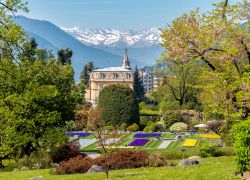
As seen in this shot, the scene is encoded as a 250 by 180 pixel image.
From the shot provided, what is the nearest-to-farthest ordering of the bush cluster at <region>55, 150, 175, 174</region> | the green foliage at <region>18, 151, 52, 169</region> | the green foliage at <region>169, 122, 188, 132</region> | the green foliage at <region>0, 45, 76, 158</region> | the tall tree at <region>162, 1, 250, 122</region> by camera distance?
the tall tree at <region>162, 1, 250, 122</region> → the bush cluster at <region>55, 150, 175, 174</region> → the green foliage at <region>18, 151, 52, 169</region> → the green foliage at <region>0, 45, 76, 158</region> → the green foliage at <region>169, 122, 188, 132</region>

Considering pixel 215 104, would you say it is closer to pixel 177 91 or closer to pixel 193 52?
pixel 193 52

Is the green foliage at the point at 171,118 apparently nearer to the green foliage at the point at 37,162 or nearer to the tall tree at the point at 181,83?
the tall tree at the point at 181,83

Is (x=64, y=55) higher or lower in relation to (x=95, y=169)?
higher

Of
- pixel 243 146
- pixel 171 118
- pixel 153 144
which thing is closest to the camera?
pixel 243 146

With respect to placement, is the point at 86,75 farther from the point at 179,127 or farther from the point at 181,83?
the point at 179,127

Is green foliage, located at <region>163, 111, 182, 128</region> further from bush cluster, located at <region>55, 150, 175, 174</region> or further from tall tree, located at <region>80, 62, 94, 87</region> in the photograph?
tall tree, located at <region>80, 62, 94, 87</region>

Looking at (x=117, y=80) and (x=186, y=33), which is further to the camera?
(x=117, y=80)

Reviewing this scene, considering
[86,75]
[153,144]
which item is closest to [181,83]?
[153,144]

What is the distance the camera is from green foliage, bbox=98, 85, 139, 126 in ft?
230

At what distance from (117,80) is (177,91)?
50453mm

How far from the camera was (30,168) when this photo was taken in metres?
28.1

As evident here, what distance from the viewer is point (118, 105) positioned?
70.4 metres

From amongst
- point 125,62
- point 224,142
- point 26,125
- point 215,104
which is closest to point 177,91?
point 224,142

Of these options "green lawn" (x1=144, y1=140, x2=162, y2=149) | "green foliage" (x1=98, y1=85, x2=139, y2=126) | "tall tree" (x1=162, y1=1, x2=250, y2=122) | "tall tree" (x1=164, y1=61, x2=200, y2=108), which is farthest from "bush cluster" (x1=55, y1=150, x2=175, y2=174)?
"tall tree" (x1=164, y1=61, x2=200, y2=108)
